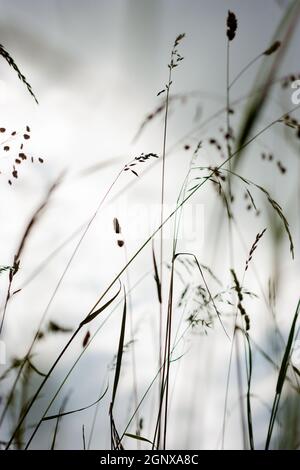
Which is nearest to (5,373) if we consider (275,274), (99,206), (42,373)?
(42,373)

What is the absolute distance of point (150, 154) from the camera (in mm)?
1319

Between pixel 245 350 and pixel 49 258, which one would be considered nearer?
pixel 245 350

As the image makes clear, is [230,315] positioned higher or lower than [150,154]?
lower

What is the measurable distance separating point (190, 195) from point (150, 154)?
0.44ft

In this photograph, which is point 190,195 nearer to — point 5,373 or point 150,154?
point 150,154

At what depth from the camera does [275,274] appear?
1.22m
